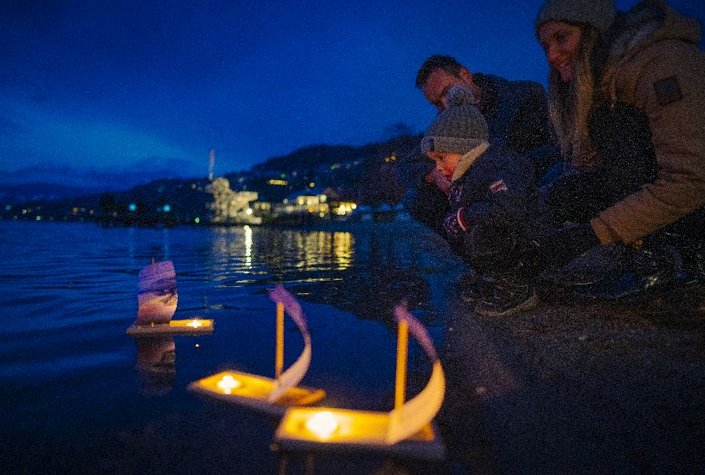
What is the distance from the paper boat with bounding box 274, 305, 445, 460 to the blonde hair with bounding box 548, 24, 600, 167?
2.01 metres

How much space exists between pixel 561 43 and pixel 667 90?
70 cm

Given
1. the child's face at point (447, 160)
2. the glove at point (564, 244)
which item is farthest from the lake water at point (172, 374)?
the child's face at point (447, 160)

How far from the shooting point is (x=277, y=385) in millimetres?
1470

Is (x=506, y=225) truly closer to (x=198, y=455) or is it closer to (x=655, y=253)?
(x=655, y=253)

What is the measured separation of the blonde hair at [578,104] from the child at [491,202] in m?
0.41

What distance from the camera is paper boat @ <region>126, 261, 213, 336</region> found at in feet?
7.76

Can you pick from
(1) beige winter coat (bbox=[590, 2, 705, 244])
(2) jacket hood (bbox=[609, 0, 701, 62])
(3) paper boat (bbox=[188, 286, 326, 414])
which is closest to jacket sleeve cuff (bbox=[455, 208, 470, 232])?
(1) beige winter coat (bbox=[590, 2, 705, 244])

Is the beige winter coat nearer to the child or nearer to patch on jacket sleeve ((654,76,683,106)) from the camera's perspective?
patch on jacket sleeve ((654,76,683,106))

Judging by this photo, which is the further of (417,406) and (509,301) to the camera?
(509,301)

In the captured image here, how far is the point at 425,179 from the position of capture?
145 inches

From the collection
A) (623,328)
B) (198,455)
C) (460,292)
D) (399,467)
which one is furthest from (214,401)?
(460,292)

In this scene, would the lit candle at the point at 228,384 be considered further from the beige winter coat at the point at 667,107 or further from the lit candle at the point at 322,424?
the beige winter coat at the point at 667,107

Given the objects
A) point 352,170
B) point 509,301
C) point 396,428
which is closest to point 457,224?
point 509,301

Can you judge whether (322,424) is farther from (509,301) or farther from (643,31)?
(643,31)
